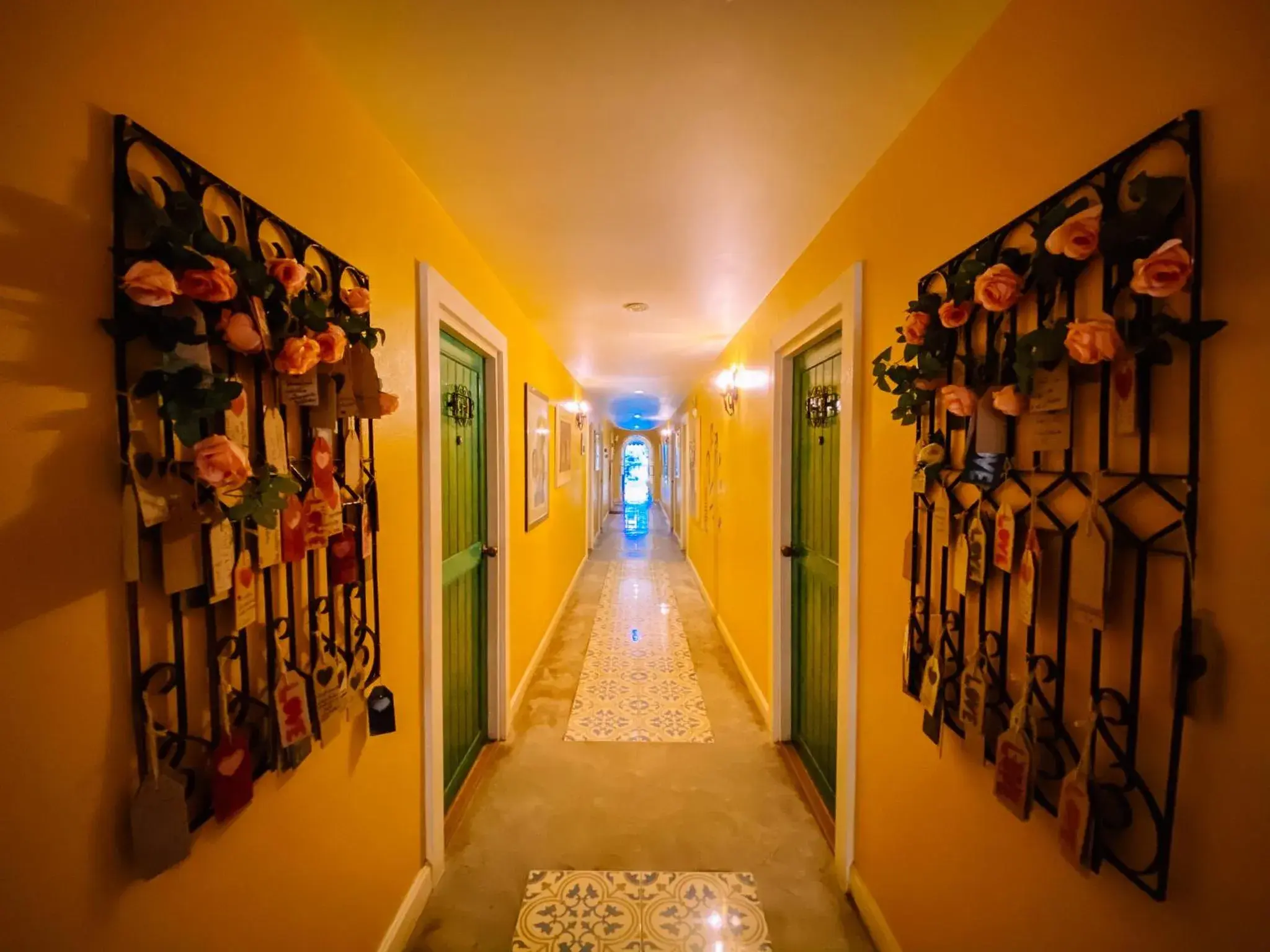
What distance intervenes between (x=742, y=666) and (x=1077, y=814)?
249cm

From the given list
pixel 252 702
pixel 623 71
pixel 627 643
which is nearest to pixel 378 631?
pixel 252 702

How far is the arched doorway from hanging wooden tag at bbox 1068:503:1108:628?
487 inches

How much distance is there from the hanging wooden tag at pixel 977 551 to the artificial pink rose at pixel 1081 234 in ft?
1.54

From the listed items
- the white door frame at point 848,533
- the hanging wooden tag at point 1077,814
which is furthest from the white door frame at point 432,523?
the hanging wooden tag at point 1077,814

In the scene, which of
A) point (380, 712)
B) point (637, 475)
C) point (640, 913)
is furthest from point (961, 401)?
point (637, 475)

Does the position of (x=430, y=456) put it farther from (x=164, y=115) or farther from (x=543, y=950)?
(x=543, y=950)

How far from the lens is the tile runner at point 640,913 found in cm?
141

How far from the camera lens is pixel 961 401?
3.18ft

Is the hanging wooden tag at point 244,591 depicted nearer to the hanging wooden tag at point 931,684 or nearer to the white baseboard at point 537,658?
the hanging wooden tag at point 931,684

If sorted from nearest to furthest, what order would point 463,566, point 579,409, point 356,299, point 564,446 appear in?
point 356,299, point 463,566, point 564,446, point 579,409

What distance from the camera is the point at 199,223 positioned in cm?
68

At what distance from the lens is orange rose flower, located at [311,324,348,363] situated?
3.06 feet

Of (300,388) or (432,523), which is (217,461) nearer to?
(300,388)

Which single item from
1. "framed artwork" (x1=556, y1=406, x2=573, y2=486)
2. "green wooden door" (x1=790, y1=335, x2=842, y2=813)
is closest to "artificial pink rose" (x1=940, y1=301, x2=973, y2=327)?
"green wooden door" (x1=790, y1=335, x2=842, y2=813)
